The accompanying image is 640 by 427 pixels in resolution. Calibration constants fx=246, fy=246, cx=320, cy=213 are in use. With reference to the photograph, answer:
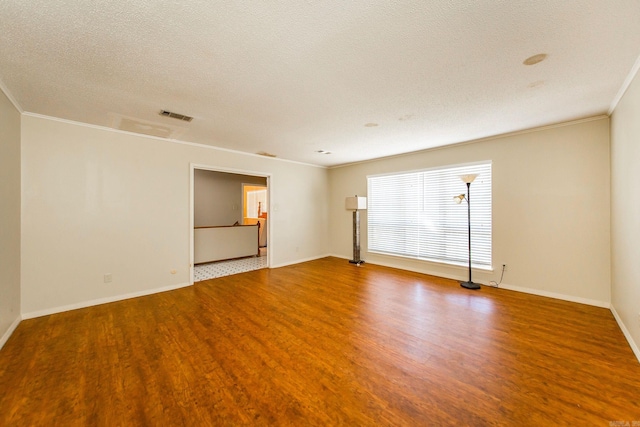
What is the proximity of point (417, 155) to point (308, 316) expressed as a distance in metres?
3.82

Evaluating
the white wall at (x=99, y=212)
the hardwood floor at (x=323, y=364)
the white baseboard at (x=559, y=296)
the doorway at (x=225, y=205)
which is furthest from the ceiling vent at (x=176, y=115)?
the white baseboard at (x=559, y=296)

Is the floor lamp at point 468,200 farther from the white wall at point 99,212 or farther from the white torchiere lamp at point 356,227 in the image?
the white wall at point 99,212

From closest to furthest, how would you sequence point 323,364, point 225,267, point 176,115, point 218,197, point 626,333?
point 323,364 → point 626,333 → point 176,115 → point 225,267 → point 218,197

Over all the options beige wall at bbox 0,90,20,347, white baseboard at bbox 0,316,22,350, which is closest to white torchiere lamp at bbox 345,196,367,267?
beige wall at bbox 0,90,20,347

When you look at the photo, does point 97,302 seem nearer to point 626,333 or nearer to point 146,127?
point 146,127

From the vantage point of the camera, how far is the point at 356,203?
18.7 ft

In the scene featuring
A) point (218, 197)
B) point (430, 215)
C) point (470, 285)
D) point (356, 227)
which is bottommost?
point (470, 285)

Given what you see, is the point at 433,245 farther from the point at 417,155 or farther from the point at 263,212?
the point at 263,212

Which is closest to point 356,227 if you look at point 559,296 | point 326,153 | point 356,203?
point 356,203

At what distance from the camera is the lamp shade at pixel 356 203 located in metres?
5.72

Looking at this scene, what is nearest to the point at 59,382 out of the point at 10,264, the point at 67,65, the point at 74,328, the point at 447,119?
the point at 74,328

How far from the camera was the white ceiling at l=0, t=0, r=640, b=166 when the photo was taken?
1.48m

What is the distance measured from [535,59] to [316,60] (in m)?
1.74

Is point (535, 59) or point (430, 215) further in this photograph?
point (430, 215)
